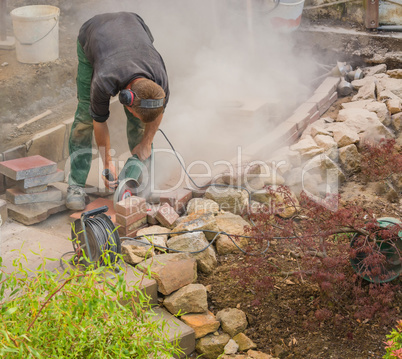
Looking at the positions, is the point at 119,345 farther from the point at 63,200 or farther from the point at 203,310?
the point at 63,200

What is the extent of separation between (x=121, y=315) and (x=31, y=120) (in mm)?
4901

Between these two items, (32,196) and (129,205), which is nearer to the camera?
(129,205)

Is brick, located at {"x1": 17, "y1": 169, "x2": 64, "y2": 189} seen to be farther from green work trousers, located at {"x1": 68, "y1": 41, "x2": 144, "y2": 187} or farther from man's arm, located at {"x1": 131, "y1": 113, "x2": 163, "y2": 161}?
man's arm, located at {"x1": 131, "y1": 113, "x2": 163, "y2": 161}

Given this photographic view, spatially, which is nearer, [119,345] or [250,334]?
[119,345]

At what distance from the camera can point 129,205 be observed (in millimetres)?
5035

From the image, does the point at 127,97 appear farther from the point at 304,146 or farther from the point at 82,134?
the point at 304,146

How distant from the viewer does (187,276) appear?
4598mm

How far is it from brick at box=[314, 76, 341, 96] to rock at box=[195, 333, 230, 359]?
4.82 metres

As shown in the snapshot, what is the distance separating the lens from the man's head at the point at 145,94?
4.73 meters

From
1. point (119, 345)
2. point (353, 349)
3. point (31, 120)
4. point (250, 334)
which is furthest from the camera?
point (31, 120)

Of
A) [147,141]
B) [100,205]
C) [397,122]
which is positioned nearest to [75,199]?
[100,205]

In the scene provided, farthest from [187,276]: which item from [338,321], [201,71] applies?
[201,71]

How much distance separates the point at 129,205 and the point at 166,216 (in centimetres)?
42

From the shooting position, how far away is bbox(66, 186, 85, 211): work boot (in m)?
5.45
